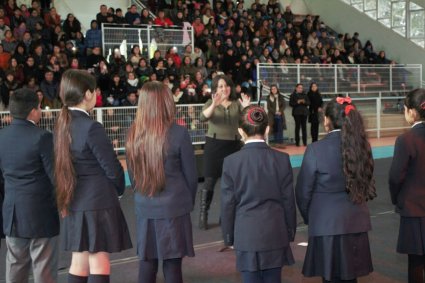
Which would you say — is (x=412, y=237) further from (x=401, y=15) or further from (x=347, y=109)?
(x=401, y=15)

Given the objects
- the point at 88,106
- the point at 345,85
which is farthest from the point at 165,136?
the point at 345,85

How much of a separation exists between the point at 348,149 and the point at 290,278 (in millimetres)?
1436

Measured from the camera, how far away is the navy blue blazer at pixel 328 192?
9.64 feet

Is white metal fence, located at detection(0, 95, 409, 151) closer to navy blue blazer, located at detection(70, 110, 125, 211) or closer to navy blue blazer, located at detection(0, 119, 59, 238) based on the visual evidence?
navy blue blazer, located at detection(70, 110, 125, 211)

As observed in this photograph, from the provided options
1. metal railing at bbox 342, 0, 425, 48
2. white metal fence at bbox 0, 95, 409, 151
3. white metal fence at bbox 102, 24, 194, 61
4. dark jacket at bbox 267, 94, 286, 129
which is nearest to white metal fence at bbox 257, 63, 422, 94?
white metal fence at bbox 0, 95, 409, 151

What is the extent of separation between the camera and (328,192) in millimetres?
2971

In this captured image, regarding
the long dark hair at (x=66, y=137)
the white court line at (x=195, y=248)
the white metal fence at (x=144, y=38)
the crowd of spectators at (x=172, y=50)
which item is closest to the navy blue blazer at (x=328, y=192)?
the long dark hair at (x=66, y=137)

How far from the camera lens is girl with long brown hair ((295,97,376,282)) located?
9.60 feet

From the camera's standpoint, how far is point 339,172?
9.62ft

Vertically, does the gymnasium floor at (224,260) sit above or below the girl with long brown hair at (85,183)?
below

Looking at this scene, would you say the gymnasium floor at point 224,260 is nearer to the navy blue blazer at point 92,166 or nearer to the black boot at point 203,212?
the black boot at point 203,212

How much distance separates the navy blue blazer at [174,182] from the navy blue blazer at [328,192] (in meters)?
0.62

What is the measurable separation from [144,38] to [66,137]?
10377 millimetres

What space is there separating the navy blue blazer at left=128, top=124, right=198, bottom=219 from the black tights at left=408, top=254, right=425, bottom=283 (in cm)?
148
